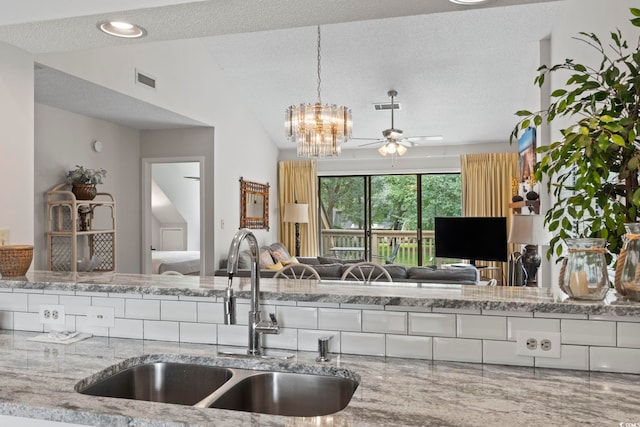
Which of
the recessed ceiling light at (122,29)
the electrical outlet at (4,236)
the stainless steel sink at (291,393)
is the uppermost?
the recessed ceiling light at (122,29)

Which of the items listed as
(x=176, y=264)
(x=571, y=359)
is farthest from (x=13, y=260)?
(x=176, y=264)

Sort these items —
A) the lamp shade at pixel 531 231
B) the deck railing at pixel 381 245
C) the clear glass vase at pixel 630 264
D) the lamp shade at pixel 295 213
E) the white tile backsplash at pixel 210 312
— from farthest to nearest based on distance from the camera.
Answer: the deck railing at pixel 381 245 < the lamp shade at pixel 295 213 < the lamp shade at pixel 531 231 < the white tile backsplash at pixel 210 312 < the clear glass vase at pixel 630 264

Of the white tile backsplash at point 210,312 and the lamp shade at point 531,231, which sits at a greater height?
the lamp shade at point 531,231

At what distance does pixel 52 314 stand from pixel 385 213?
22.5 ft

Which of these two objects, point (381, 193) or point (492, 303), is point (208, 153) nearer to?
point (381, 193)

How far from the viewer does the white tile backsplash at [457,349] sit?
1407 millimetres

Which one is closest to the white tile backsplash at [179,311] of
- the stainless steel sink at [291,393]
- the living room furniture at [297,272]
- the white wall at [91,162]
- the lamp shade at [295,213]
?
the stainless steel sink at [291,393]

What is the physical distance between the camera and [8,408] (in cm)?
112

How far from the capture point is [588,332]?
1.32m

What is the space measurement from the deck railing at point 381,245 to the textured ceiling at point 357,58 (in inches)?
63.5

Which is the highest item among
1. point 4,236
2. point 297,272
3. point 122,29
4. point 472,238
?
point 122,29

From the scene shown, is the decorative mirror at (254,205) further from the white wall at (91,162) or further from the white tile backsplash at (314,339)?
the white tile backsplash at (314,339)

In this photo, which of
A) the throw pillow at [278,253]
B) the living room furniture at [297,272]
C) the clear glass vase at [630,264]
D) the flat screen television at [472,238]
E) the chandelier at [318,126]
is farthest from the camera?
the throw pillow at [278,253]

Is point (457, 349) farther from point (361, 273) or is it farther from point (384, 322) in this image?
point (361, 273)
